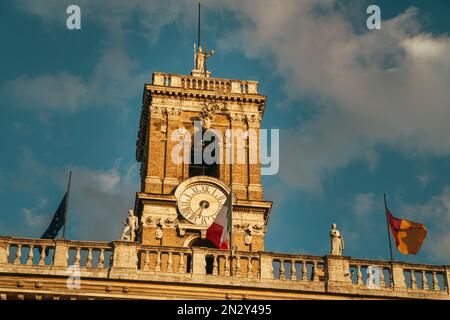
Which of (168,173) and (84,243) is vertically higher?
(168,173)

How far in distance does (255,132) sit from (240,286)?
2410 cm

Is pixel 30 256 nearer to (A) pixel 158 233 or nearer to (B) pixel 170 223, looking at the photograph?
(A) pixel 158 233

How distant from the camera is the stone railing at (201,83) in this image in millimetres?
57625

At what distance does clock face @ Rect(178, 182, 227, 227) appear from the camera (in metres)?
52.4

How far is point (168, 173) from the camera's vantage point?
54.3 metres

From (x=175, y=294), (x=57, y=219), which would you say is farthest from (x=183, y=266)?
(x=57, y=219)

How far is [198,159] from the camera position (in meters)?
56.1

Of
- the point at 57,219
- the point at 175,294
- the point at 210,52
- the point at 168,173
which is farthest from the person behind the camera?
the point at 210,52

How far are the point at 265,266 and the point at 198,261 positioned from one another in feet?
7.35

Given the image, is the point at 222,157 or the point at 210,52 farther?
the point at 210,52

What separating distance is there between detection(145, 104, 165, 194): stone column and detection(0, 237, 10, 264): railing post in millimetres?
19741
